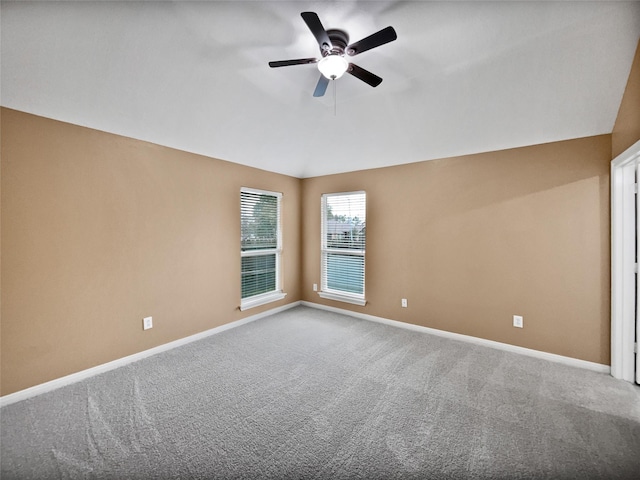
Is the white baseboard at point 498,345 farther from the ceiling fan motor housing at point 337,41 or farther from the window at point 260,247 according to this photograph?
the ceiling fan motor housing at point 337,41

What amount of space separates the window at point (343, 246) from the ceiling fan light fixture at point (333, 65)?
2.40m

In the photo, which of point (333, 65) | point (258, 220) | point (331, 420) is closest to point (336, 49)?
point (333, 65)

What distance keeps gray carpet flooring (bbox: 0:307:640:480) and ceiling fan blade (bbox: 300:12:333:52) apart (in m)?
2.57

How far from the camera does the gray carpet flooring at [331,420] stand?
163cm

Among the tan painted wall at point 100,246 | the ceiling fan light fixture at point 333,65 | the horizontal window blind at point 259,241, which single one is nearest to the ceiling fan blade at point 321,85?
the ceiling fan light fixture at point 333,65

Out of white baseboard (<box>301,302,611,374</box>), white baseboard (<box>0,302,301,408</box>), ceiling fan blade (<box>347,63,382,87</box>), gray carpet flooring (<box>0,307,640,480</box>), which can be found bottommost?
gray carpet flooring (<box>0,307,640,480</box>)

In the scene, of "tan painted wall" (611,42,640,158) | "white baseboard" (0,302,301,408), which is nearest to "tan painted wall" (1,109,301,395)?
"white baseboard" (0,302,301,408)

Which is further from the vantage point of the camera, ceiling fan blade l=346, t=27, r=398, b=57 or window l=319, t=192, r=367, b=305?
window l=319, t=192, r=367, b=305

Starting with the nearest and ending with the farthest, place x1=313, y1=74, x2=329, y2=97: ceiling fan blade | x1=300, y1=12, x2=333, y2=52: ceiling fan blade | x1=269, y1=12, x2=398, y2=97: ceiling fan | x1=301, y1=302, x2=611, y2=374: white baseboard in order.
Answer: x1=300, y1=12, x2=333, y2=52: ceiling fan blade, x1=269, y1=12, x2=398, y2=97: ceiling fan, x1=313, y1=74, x2=329, y2=97: ceiling fan blade, x1=301, y1=302, x2=611, y2=374: white baseboard

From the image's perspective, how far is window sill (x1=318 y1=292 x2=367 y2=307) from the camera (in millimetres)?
4316

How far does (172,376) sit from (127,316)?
2.67 feet

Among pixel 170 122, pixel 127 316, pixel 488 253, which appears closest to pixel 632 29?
pixel 488 253

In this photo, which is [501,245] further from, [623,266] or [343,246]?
[343,246]

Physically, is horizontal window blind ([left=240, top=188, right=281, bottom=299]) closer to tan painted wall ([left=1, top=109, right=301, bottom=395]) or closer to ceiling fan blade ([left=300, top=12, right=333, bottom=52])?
tan painted wall ([left=1, top=109, right=301, bottom=395])
